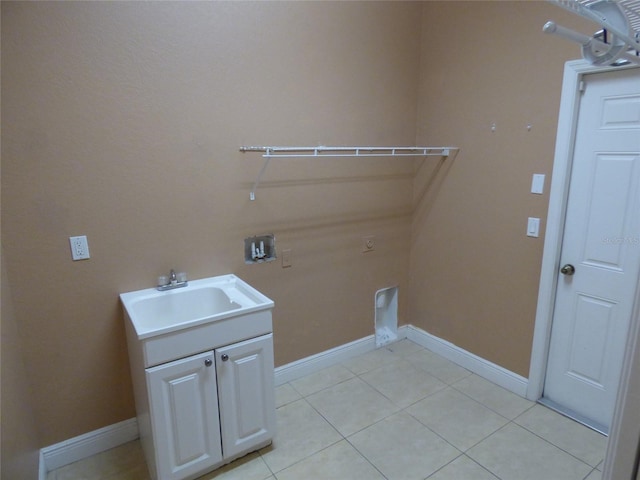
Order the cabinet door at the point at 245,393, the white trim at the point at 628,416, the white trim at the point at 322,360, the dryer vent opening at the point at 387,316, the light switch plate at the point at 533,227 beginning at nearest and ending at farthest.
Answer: the white trim at the point at 628,416, the cabinet door at the point at 245,393, the light switch plate at the point at 533,227, the white trim at the point at 322,360, the dryer vent opening at the point at 387,316

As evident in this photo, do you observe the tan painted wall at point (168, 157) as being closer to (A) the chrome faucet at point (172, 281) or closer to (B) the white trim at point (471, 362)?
(A) the chrome faucet at point (172, 281)

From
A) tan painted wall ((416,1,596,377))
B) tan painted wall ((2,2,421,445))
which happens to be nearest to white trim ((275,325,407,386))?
tan painted wall ((2,2,421,445))

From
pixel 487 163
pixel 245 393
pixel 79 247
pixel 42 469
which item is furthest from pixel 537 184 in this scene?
pixel 42 469

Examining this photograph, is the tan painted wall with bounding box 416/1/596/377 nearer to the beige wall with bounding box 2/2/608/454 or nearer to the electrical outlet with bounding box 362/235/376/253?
the beige wall with bounding box 2/2/608/454

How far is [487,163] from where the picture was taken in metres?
2.50

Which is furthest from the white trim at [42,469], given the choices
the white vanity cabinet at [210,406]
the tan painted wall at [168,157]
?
the white vanity cabinet at [210,406]

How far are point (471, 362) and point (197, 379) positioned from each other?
6.55ft

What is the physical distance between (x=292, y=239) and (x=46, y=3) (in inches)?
65.2

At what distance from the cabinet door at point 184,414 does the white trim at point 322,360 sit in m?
0.85

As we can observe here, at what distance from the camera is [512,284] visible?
248 centimetres

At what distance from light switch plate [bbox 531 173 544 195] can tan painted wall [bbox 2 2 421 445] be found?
102 centimetres

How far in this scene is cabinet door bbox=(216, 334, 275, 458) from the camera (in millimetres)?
1815

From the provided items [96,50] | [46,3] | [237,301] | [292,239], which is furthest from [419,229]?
[46,3]

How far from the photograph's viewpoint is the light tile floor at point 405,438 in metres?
1.92
